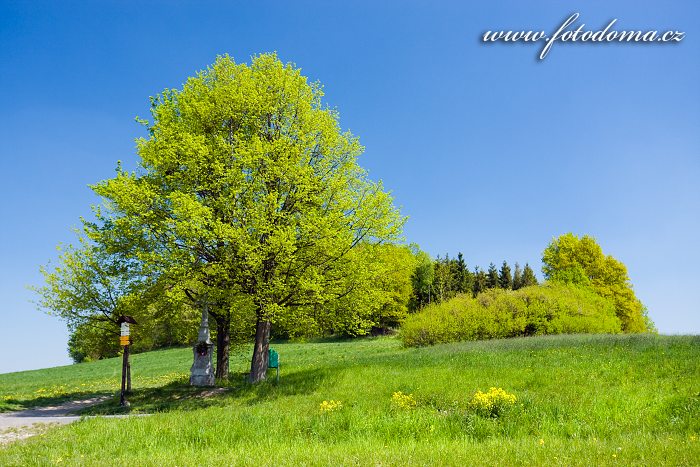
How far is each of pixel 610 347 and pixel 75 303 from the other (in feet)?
84.4

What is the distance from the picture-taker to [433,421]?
11289mm

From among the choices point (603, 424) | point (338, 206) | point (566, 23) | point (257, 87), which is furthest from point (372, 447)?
point (257, 87)

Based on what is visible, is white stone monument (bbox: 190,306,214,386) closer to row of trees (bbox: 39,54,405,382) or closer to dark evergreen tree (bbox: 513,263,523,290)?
row of trees (bbox: 39,54,405,382)

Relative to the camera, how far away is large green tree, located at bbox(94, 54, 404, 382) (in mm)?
19531

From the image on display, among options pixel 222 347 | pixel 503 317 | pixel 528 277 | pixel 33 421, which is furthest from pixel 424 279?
pixel 33 421

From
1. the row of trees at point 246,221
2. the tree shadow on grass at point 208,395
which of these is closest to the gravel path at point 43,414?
the tree shadow on grass at point 208,395

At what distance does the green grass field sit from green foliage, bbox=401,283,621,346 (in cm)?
1892

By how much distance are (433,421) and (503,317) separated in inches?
1247

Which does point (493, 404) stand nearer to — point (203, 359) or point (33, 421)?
point (33, 421)

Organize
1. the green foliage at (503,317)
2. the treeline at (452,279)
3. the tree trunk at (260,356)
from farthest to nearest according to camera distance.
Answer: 1. the treeline at (452,279)
2. the green foliage at (503,317)
3. the tree trunk at (260,356)

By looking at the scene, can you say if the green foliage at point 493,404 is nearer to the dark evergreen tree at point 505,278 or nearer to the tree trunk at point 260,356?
the tree trunk at point 260,356

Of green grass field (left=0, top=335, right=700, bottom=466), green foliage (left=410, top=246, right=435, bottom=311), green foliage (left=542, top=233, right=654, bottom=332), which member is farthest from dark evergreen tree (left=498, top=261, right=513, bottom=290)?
green grass field (left=0, top=335, right=700, bottom=466)

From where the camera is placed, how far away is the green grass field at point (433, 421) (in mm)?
8148

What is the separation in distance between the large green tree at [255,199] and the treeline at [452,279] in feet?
172
